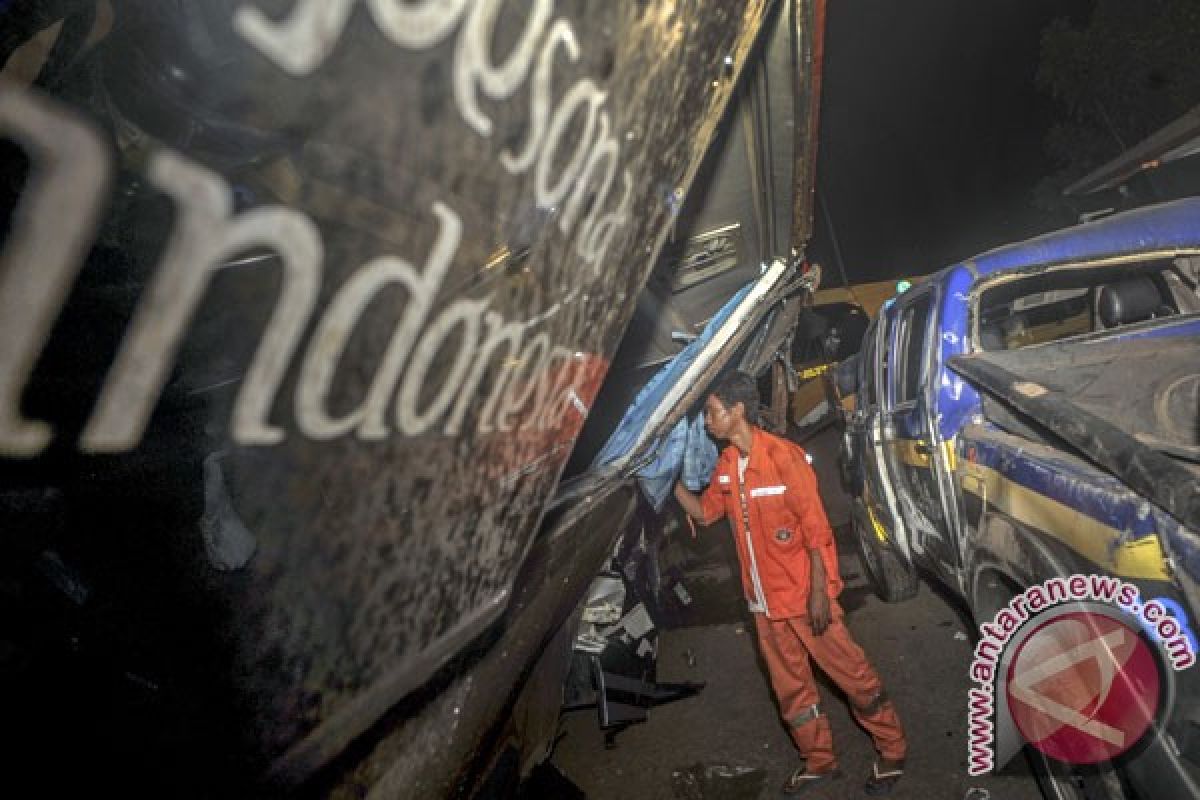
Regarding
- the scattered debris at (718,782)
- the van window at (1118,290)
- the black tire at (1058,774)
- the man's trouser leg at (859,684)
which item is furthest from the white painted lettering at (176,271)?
the van window at (1118,290)

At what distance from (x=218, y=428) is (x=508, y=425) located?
654mm

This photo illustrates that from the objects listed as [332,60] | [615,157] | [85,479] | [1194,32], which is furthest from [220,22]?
[1194,32]

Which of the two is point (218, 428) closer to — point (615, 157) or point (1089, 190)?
point (615, 157)

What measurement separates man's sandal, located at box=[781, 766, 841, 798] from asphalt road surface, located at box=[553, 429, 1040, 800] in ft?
0.13

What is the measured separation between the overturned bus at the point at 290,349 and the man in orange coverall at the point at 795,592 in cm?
178

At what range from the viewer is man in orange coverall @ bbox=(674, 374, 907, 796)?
2.92m

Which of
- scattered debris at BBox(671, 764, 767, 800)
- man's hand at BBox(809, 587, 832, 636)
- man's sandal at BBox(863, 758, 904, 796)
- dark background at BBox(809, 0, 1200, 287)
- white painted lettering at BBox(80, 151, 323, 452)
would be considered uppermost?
dark background at BBox(809, 0, 1200, 287)

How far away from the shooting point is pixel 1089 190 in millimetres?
12547

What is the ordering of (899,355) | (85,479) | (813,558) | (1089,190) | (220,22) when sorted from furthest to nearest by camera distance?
(1089,190), (899,355), (813,558), (85,479), (220,22)

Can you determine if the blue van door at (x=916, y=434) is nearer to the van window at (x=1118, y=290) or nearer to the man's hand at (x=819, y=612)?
the van window at (x=1118, y=290)

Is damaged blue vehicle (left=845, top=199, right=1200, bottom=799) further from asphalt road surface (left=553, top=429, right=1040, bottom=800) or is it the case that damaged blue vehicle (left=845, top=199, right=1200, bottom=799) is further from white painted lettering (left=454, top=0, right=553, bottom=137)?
white painted lettering (left=454, top=0, right=553, bottom=137)

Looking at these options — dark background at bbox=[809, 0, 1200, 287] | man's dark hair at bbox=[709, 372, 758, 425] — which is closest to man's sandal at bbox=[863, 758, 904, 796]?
man's dark hair at bbox=[709, 372, 758, 425]

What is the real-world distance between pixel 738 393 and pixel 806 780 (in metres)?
1.92

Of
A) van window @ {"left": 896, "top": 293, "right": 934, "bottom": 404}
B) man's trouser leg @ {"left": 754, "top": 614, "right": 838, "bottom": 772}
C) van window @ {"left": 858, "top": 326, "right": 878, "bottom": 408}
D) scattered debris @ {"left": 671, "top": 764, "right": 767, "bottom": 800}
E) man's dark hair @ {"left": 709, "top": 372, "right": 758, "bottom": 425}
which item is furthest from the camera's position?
van window @ {"left": 858, "top": 326, "right": 878, "bottom": 408}
